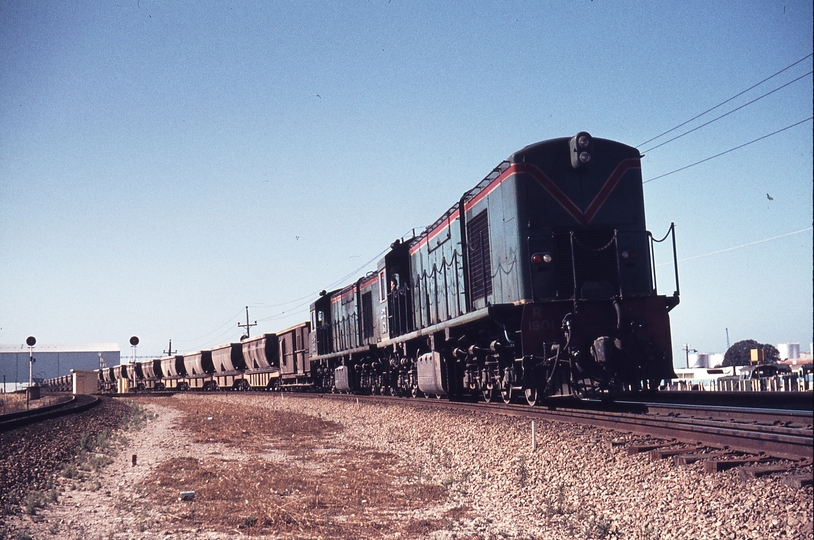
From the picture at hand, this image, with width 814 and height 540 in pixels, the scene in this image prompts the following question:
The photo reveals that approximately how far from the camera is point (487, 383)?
45.6 feet

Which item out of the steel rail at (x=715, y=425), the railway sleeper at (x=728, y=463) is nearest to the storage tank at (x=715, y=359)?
the steel rail at (x=715, y=425)

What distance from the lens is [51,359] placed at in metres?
141

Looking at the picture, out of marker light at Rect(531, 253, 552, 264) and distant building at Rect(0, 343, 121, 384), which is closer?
marker light at Rect(531, 253, 552, 264)

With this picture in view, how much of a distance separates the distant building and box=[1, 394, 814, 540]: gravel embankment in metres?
135

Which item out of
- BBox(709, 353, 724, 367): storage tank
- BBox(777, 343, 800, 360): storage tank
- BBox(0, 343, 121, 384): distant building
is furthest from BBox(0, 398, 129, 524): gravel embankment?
BBox(0, 343, 121, 384): distant building

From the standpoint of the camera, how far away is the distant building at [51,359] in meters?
131

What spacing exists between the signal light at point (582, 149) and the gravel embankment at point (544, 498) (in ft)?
14.1

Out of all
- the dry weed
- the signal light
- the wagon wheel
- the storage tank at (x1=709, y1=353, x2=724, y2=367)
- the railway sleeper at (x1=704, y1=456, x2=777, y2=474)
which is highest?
the signal light

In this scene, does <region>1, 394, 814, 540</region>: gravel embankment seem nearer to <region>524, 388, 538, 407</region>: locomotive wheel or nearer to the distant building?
<region>524, 388, 538, 407</region>: locomotive wheel

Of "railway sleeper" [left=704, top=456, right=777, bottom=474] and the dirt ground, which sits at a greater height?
"railway sleeper" [left=704, top=456, right=777, bottom=474]

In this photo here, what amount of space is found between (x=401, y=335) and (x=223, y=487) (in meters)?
11.1

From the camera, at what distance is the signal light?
1191 centimetres

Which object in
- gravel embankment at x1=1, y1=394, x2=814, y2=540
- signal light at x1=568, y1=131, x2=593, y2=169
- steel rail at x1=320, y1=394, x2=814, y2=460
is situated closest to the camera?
gravel embankment at x1=1, y1=394, x2=814, y2=540

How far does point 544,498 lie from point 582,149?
6.70 metres
